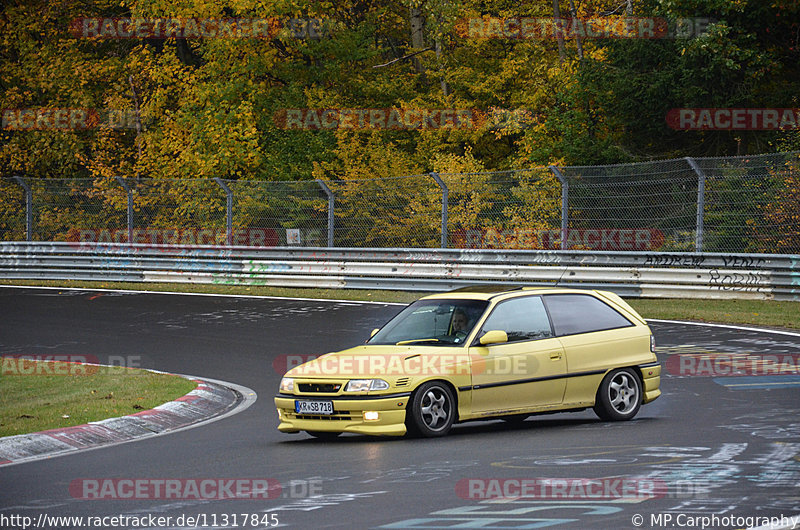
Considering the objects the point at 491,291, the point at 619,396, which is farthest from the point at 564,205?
the point at 619,396

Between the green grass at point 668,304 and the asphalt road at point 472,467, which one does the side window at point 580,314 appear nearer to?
the asphalt road at point 472,467

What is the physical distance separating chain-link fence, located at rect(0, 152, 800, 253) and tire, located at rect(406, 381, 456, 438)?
40.2 feet

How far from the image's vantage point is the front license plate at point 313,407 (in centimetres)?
985

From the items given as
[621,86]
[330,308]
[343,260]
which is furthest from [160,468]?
[621,86]

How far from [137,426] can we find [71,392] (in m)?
2.04

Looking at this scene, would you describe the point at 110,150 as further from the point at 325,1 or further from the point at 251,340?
the point at 251,340

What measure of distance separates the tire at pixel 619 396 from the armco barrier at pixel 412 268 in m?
6.80

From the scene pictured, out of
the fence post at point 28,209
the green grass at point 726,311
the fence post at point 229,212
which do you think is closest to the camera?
the green grass at point 726,311

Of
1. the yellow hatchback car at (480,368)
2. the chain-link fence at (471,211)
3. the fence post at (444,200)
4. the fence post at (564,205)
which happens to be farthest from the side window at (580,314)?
the fence post at (444,200)

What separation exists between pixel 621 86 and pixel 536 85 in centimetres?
614

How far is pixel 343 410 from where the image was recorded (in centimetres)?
978

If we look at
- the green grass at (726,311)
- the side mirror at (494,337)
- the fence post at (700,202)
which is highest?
the fence post at (700,202)

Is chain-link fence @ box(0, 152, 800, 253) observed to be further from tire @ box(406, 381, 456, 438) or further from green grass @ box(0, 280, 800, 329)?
tire @ box(406, 381, 456, 438)

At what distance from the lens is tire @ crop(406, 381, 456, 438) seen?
9.77 meters
